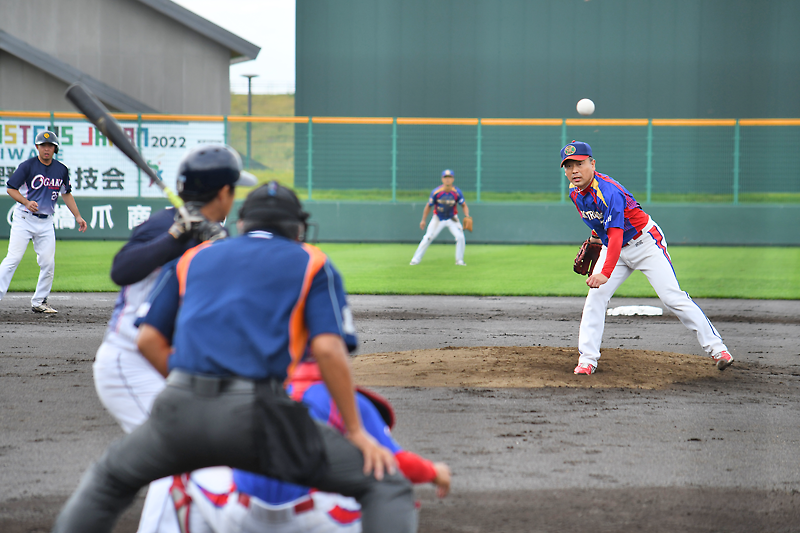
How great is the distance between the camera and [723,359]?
720 centimetres

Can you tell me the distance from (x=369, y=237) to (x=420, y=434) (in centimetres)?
1979

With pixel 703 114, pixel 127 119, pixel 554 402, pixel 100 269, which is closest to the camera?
pixel 554 402

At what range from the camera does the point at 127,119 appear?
24.4 metres

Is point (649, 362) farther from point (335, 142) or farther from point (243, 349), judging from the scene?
point (335, 142)

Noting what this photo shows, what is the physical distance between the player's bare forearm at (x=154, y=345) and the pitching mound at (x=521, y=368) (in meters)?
4.01

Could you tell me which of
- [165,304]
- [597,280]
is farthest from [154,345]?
[597,280]

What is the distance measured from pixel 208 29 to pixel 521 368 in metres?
24.7

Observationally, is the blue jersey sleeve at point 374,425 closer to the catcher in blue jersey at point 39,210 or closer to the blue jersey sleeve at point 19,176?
the catcher in blue jersey at point 39,210

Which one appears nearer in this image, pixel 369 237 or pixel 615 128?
pixel 369 237

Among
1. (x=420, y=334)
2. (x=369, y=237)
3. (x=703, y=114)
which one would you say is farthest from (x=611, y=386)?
(x=703, y=114)

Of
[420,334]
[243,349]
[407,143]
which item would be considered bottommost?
[420,334]

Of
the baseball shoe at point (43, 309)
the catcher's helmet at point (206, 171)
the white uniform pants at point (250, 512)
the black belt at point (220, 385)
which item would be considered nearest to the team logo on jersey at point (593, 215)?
the catcher's helmet at point (206, 171)

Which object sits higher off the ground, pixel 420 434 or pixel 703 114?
pixel 703 114

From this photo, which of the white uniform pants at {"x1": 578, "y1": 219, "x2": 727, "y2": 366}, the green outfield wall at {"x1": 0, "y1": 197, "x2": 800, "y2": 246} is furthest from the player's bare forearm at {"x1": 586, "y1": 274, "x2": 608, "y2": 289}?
the green outfield wall at {"x1": 0, "y1": 197, "x2": 800, "y2": 246}
